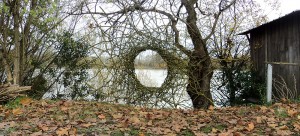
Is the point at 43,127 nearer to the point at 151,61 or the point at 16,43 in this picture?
the point at 16,43

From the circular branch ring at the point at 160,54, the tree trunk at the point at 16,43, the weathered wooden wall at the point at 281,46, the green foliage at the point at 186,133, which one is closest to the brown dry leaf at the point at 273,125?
the green foliage at the point at 186,133

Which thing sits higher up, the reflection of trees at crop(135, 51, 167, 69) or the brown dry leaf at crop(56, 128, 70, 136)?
the reflection of trees at crop(135, 51, 167, 69)

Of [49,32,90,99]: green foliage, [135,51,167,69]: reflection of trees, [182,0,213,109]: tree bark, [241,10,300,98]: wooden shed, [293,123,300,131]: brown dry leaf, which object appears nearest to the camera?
[293,123,300,131]: brown dry leaf

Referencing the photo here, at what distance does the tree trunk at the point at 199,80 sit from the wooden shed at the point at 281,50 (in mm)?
1768

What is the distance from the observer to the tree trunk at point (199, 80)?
9.33 meters

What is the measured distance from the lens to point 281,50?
1087 cm

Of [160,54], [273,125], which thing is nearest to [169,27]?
[160,54]

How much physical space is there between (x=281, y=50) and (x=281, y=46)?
0.13 meters

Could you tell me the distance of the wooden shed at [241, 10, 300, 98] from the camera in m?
10.0

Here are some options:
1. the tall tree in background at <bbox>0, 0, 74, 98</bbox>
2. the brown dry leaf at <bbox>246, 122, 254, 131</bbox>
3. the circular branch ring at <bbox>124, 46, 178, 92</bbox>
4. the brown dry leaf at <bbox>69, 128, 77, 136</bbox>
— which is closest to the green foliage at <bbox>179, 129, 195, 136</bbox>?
the brown dry leaf at <bbox>246, 122, 254, 131</bbox>

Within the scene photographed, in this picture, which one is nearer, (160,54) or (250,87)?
(160,54)

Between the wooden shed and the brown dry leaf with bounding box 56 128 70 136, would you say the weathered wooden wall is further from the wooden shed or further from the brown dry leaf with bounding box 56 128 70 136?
the brown dry leaf with bounding box 56 128 70 136

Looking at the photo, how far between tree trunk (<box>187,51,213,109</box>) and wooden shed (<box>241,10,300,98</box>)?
5.80 ft

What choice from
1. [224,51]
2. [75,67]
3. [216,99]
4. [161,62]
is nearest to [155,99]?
[161,62]
